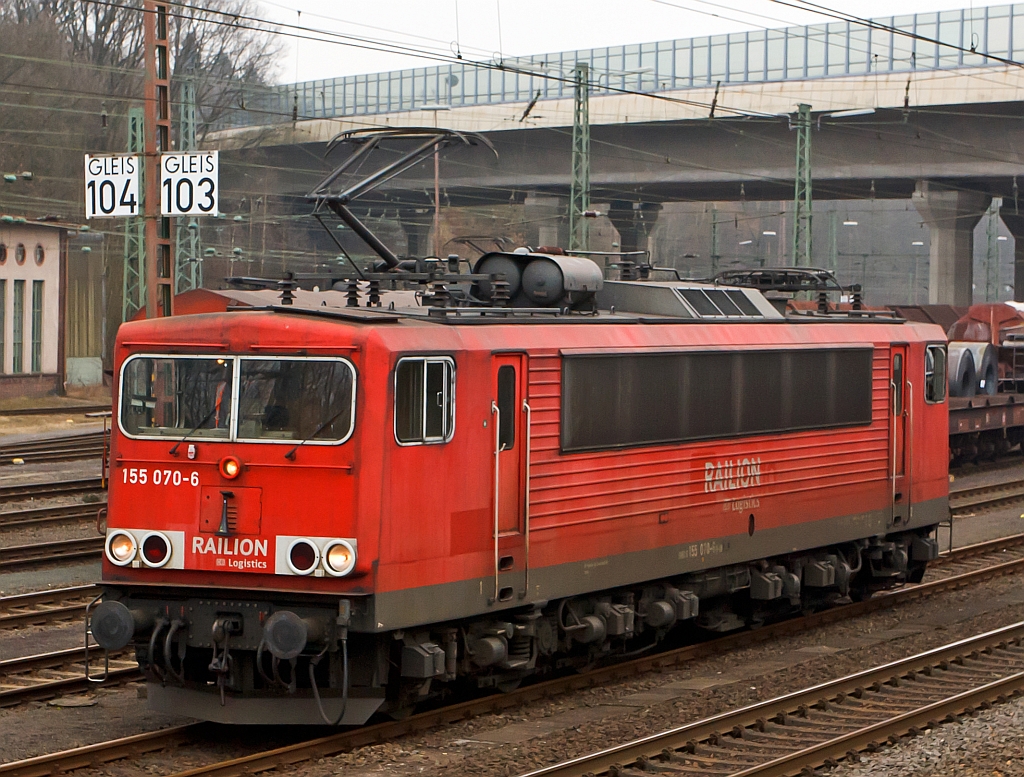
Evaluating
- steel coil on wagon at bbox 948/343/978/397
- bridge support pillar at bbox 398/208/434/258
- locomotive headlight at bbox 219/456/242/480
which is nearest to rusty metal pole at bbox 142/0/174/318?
locomotive headlight at bbox 219/456/242/480

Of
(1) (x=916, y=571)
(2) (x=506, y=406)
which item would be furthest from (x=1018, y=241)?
(2) (x=506, y=406)

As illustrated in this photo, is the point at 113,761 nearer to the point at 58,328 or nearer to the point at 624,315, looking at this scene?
the point at 624,315

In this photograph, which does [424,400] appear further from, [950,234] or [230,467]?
[950,234]

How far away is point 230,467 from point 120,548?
0.98 meters

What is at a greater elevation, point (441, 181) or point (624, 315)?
point (441, 181)

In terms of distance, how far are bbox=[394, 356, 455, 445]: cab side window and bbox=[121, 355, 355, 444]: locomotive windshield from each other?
0.35 m

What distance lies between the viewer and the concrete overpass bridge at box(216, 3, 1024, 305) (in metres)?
44.9

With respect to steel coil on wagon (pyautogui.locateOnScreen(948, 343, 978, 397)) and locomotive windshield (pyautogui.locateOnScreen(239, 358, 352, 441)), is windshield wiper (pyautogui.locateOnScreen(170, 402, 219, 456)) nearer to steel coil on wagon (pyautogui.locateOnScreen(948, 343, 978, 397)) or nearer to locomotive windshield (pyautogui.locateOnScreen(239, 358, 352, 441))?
locomotive windshield (pyautogui.locateOnScreen(239, 358, 352, 441))

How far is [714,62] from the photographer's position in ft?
166

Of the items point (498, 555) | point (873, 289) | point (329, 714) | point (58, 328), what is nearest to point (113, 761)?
point (329, 714)

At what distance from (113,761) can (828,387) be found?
755 centimetres

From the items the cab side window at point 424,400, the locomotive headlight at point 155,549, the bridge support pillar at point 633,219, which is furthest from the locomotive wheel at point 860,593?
the bridge support pillar at point 633,219

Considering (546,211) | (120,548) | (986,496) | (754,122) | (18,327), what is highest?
(754,122)

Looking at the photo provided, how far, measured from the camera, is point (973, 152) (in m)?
46.7
